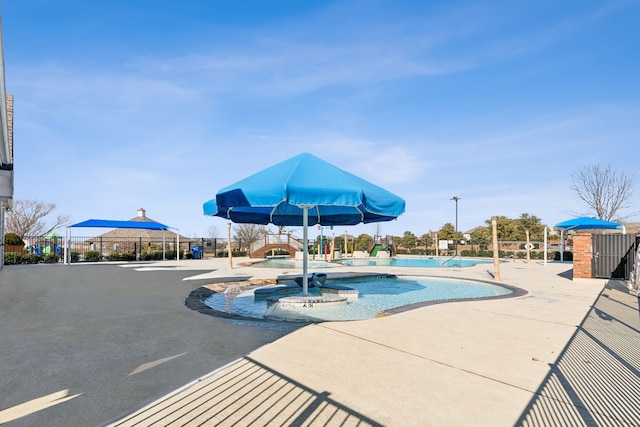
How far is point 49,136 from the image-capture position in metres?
15.2

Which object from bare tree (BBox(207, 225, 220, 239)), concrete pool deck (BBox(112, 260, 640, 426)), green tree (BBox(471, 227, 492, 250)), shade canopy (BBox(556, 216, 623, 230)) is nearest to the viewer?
concrete pool deck (BBox(112, 260, 640, 426))

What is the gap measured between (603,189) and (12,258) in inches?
1473

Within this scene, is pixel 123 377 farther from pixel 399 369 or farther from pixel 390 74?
pixel 390 74

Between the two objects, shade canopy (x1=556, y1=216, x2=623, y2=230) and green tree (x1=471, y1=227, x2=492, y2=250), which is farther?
green tree (x1=471, y1=227, x2=492, y2=250)

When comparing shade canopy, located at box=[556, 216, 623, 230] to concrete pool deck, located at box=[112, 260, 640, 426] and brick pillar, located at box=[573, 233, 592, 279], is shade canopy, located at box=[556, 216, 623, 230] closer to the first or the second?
brick pillar, located at box=[573, 233, 592, 279]

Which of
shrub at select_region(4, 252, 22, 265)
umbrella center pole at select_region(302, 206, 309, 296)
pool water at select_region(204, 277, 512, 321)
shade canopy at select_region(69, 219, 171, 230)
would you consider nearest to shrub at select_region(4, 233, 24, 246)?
shrub at select_region(4, 252, 22, 265)

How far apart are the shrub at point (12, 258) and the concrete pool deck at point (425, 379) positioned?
19969mm

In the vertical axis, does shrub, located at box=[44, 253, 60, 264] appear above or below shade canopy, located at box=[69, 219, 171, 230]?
below

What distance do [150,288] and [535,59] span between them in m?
13.5

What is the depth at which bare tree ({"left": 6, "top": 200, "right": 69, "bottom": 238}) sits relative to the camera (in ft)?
117

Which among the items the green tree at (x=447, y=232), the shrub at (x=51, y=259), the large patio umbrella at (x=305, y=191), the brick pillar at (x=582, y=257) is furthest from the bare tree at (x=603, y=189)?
the shrub at (x=51, y=259)

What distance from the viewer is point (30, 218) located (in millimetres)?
36500

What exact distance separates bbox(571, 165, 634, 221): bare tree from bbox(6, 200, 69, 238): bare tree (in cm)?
4872

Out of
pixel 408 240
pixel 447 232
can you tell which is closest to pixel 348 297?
pixel 408 240
